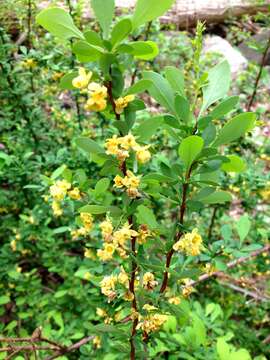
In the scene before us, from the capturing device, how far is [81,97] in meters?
2.32

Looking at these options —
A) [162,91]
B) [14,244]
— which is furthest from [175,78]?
[14,244]

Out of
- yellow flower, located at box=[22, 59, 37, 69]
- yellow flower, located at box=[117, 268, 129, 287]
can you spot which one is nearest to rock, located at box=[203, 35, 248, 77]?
yellow flower, located at box=[22, 59, 37, 69]

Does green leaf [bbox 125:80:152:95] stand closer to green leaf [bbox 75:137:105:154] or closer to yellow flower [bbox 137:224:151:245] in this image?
green leaf [bbox 75:137:105:154]

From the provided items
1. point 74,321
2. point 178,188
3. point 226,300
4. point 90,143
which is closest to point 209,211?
point 226,300

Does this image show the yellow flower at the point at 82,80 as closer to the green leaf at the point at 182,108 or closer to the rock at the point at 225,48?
the green leaf at the point at 182,108

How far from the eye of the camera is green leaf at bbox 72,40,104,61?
2.24 ft

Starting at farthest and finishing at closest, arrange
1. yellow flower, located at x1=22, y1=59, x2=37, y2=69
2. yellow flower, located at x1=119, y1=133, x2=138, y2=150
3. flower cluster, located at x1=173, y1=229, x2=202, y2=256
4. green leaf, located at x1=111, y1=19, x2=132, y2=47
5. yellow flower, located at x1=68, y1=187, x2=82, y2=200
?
yellow flower, located at x1=22, y1=59, x2=37, y2=69 → yellow flower, located at x1=68, y1=187, x2=82, y2=200 → flower cluster, located at x1=173, y1=229, x2=202, y2=256 → yellow flower, located at x1=119, y1=133, x2=138, y2=150 → green leaf, located at x1=111, y1=19, x2=132, y2=47

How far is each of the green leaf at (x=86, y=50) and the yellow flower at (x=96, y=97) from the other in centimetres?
5

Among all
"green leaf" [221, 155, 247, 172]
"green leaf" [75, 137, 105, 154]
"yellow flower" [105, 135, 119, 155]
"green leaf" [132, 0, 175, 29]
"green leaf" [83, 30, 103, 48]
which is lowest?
"green leaf" [221, 155, 247, 172]

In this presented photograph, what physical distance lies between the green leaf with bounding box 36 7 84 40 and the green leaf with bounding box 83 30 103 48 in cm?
3

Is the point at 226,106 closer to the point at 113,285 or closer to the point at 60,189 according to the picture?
the point at 113,285

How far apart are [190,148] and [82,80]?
0.22 m

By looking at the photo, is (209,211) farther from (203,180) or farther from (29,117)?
(203,180)

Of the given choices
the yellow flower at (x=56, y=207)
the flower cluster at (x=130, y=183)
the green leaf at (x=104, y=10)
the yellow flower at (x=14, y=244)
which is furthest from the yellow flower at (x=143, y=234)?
the yellow flower at (x=14, y=244)
